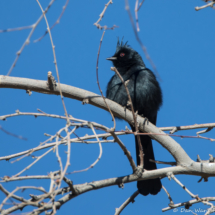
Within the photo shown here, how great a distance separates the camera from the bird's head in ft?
20.5

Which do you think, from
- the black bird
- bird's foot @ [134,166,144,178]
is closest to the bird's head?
the black bird

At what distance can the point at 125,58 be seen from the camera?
636 centimetres

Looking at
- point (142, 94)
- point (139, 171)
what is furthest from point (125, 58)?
point (139, 171)

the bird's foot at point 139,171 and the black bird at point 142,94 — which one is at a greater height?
the black bird at point 142,94

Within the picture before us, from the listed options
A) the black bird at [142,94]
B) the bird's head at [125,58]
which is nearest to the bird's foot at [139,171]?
the black bird at [142,94]

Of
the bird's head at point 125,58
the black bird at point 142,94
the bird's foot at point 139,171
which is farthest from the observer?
the bird's head at point 125,58

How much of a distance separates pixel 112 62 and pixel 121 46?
1.42 ft

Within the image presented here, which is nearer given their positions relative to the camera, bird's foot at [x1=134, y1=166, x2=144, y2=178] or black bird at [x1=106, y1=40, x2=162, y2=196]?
bird's foot at [x1=134, y1=166, x2=144, y2=178]

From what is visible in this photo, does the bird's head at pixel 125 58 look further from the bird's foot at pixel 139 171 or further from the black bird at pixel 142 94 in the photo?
the bird's foot at pixel 139 171

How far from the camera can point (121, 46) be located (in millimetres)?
6727

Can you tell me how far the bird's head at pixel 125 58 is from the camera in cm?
623

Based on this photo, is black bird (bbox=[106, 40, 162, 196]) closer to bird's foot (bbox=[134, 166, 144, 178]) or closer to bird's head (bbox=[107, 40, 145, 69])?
bird's head (bbox=[107, 40, 145, 69])

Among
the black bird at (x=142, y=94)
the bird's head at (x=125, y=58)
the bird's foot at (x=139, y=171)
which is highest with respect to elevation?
the bird's head at (x=125, y=58)

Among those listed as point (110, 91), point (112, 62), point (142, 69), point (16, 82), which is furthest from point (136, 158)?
point (16, 82)
